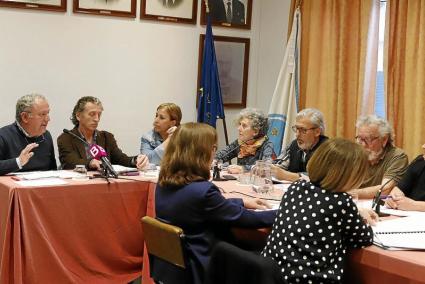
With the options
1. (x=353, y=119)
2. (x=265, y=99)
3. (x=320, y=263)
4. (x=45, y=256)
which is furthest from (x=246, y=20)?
(x=320, y=263)

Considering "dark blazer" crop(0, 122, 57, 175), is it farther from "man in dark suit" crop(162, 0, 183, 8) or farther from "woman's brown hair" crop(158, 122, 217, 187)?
"man in dark suit" crop(162, 0, 183, 8)

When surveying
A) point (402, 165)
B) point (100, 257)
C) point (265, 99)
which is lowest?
point (100, 257)

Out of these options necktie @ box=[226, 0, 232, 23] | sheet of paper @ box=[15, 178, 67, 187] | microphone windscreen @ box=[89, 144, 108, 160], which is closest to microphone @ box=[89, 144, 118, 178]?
microphone windscreen @ box=[89, 144, 108, 160]

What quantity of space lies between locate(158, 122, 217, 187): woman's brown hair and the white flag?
285 centimetres

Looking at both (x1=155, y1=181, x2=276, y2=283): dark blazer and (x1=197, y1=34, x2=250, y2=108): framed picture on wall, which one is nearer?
(x1=155, y1=181, x2=276, y2=283): dark blazer

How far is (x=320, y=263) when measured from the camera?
209 cm

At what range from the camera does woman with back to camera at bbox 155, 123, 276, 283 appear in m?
2.43

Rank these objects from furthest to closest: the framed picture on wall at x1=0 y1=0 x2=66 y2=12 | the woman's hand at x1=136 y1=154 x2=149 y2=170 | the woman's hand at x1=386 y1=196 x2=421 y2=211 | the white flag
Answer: the white flag < the framed picture on wall at x1=0 y1=0 x2=66 y2=12 < the woman's hand at x1=136 y1=154 x2=149 y2=170 < the woman's hand at x1=386 y1=196 x2=421 y2=211

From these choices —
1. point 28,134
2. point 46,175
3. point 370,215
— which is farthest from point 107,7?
point 370,215

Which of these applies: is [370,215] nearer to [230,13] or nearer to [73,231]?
[73,231]

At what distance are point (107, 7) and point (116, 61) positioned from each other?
1.51ft

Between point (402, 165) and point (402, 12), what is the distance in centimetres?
148

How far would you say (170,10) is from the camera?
5.32m

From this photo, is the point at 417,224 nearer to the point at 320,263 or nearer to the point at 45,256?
the point at 320,263
